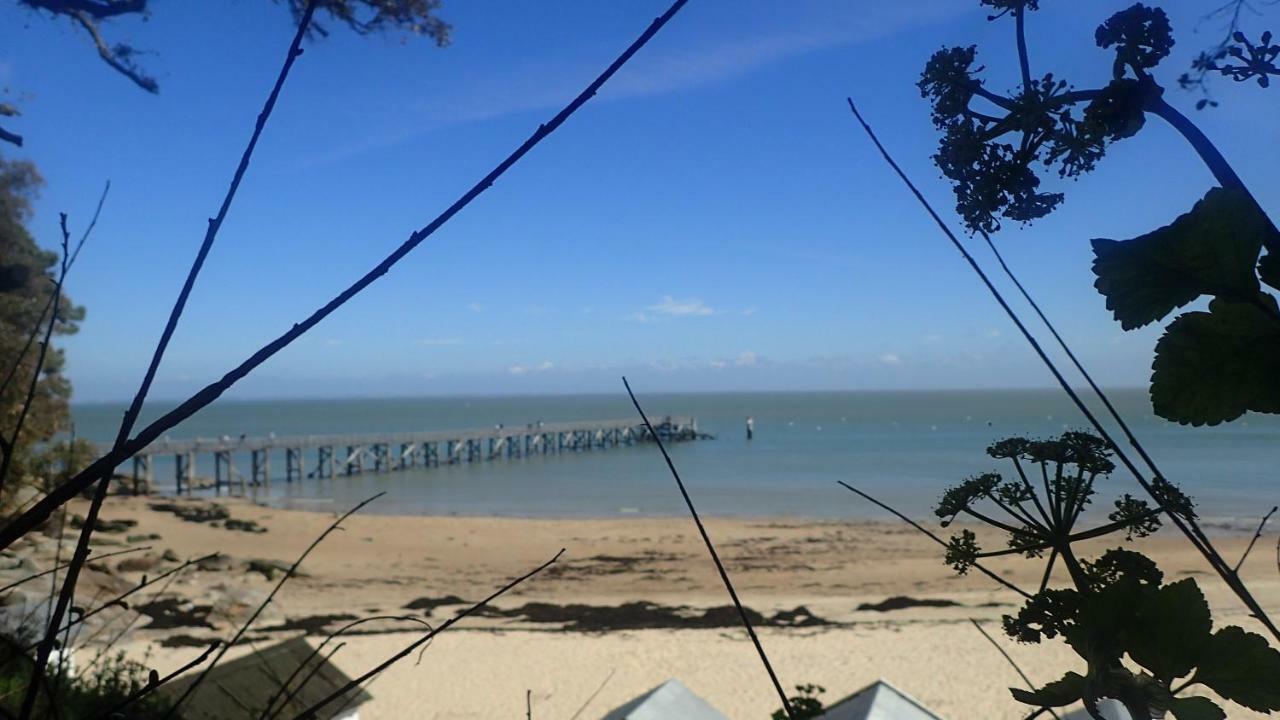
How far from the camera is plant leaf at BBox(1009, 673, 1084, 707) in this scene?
1.68 feet

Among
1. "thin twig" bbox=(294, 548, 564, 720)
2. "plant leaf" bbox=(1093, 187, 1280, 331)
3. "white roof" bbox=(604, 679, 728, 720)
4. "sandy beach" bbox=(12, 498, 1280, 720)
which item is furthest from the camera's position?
"sandy beach" bbox=(12, 498, 1280, 720)

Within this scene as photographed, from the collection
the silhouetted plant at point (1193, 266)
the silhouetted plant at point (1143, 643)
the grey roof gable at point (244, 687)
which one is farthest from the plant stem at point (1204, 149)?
the grey roof gable at point (244, 687)

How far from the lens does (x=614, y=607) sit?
1977 centimetres

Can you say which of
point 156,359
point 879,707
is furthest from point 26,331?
point 156,359

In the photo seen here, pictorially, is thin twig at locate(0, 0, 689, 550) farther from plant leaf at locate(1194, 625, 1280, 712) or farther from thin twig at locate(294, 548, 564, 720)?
plant leaf at locate(1194, 625, 1280, 712)

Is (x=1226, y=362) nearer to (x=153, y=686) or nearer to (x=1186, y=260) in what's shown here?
(x=1186, y=260)

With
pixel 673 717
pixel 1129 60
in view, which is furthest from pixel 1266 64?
pixel 673 717

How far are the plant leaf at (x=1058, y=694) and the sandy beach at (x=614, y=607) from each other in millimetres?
6325

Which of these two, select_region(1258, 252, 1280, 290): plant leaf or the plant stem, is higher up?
the plant stem

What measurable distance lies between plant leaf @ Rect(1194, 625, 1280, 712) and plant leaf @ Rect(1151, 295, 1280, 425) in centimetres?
14

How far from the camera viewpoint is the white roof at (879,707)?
552 cm

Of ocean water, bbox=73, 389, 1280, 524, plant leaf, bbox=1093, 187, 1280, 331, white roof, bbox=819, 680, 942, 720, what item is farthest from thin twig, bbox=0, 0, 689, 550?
ocean water, bbox=73, 389, 1280, 524

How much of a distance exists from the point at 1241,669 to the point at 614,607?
65.7 feet

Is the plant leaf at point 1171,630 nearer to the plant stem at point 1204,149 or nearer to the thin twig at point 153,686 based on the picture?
the plant stem at point 1204,149
